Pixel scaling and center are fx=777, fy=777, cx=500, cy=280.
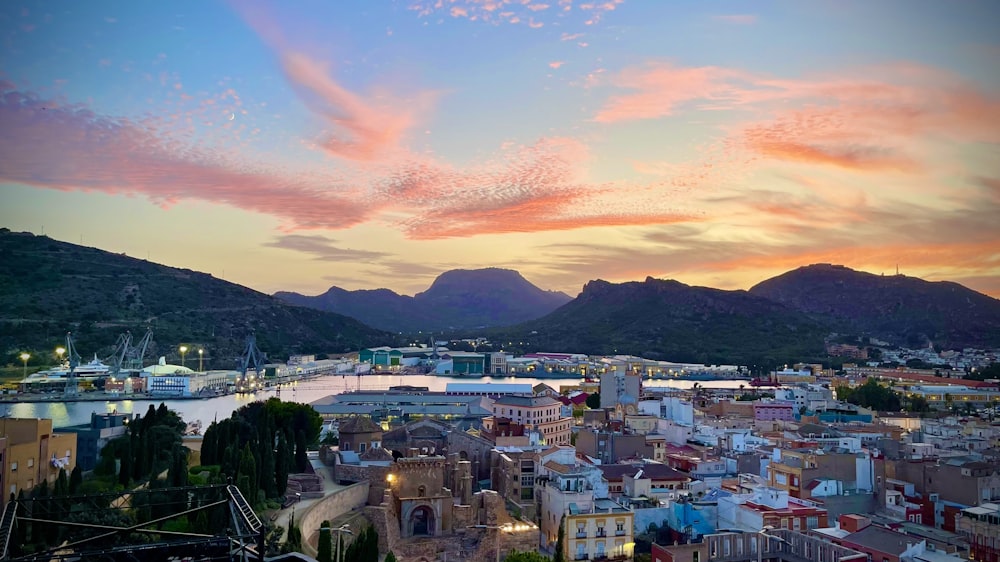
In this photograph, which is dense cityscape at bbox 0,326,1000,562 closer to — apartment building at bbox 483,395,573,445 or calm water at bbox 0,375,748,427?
apartment building at bbox 483,395,573,445

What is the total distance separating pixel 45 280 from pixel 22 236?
730 centimetres

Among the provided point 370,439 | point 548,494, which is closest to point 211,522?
point 548,494

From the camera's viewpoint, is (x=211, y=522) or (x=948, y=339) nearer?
(x=211, y=522)

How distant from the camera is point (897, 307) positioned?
86.2m

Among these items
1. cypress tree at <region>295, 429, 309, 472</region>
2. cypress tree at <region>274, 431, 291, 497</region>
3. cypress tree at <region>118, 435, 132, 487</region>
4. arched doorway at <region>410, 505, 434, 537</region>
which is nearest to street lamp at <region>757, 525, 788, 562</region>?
arched doorway at <region>410, 505, 434, 537</region>

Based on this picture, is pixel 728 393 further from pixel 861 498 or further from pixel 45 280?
pixel 45 280

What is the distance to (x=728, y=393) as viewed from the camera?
126 feet

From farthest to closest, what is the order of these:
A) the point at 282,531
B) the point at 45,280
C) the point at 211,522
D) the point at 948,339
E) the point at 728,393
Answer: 1. the point at 948,339
2. the point at 45,280
3. the point at 728,393
4. the point at 282,531
5. the point at 211,522

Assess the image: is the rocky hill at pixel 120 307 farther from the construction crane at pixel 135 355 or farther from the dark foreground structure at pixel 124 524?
the dark foreground structure at pixel 124 524

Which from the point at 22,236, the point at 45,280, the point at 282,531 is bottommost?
the point at 282,531

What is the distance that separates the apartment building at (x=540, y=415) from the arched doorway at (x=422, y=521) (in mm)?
7656

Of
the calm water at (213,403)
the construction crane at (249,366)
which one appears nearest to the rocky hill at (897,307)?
the calm water at (213,403)

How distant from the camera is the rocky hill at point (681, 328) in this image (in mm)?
65844

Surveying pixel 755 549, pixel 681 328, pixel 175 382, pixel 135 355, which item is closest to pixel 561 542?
pixel 755 549
